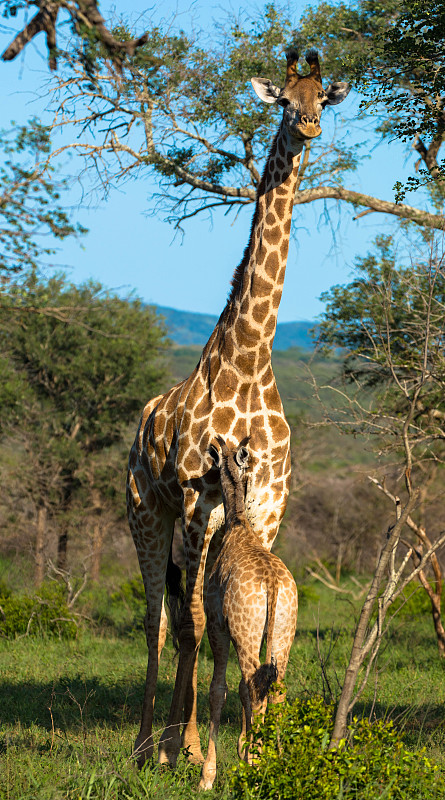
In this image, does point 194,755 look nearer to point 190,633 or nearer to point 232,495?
point 190,633

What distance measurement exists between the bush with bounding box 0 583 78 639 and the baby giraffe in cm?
610

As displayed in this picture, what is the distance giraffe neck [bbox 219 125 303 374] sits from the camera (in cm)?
590

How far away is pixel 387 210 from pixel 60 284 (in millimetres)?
9770

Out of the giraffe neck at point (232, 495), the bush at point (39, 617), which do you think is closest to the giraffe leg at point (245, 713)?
the giraffe neck at point (232, 495)

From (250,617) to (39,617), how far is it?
278 inches

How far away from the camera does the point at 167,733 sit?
594 centimetres

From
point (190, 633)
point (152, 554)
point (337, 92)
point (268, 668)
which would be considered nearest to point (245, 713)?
point (268, 668)

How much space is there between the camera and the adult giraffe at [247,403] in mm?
5664

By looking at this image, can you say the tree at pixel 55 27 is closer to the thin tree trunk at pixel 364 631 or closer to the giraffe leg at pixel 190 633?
the thin tree trunk at pixel 364 631

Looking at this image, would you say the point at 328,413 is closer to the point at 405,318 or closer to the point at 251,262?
the point at 405,318

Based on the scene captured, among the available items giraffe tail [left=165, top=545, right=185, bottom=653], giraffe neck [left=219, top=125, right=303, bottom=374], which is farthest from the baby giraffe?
giraffe tail [left=165, top=545, right=185, bottom=653]

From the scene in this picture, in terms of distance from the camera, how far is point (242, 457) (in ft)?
17.6

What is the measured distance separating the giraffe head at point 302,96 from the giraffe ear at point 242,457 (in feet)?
6.93

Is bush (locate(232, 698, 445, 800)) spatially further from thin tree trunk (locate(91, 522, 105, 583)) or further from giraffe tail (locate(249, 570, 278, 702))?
thin tree trunk (locate(91, 522, 105, 583))
